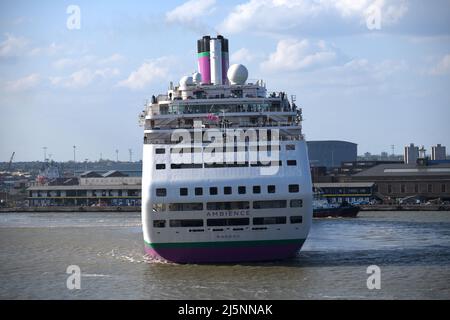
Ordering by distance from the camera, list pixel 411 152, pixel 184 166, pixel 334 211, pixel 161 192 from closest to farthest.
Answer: pixel 161 192
pixel 184 166
pixel 334 211
pixel 411 152

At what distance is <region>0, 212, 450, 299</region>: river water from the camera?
26.4 m

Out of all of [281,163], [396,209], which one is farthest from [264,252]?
[396,209]

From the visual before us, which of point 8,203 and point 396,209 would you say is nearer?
point 396,209

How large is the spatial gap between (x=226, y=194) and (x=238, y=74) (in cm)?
851

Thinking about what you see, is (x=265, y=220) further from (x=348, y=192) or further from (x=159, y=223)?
(x=348, y=192)

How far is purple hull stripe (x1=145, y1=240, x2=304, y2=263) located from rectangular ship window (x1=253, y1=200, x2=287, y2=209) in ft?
4.87

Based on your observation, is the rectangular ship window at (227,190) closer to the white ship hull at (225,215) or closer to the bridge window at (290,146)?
the white ship hull at (225,215)

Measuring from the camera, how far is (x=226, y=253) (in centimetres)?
3003

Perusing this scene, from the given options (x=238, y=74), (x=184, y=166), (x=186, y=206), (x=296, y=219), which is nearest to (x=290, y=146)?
(x=296, y=219)

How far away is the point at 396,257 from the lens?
33.7 m

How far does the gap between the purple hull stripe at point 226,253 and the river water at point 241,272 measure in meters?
0.29
